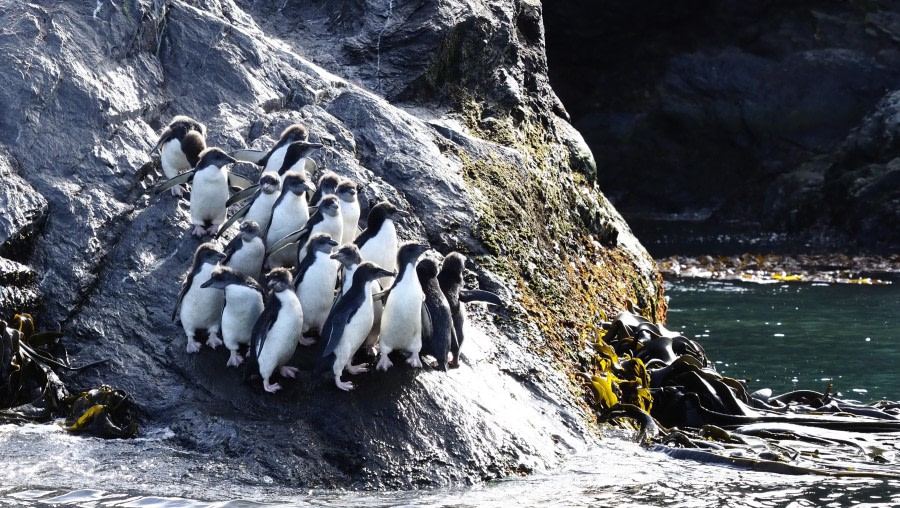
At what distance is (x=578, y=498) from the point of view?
5.62 meters

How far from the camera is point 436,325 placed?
633 cm

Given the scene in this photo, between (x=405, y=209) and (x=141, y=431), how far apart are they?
2.77m

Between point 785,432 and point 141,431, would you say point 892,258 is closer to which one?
point 785,432

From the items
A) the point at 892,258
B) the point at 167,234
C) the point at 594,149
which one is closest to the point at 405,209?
the point at 167,234

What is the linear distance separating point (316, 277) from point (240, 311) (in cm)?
49

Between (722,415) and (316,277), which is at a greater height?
(316,277)

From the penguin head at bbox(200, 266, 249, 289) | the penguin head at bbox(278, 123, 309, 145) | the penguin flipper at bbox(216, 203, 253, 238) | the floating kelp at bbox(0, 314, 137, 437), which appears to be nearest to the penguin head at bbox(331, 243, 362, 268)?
the penguin head at bbox(200, 266, 249, 289)

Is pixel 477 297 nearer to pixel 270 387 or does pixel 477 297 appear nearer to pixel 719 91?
pixel 270 387

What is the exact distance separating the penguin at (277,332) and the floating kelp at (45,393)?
81 centimetres

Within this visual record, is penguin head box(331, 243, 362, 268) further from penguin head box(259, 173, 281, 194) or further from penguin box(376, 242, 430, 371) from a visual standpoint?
penguin head box(259, 173, 281, 194)

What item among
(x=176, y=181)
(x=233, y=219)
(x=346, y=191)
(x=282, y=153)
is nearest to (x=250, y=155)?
(x=282, y=153)

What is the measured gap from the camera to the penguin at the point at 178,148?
7.55 metres

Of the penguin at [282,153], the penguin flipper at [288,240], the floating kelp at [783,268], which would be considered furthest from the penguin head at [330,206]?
the floating kelp at [783,268]

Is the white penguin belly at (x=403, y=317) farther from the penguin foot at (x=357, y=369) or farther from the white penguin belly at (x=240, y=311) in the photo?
the white penguin belly at (x=240, y=311)
